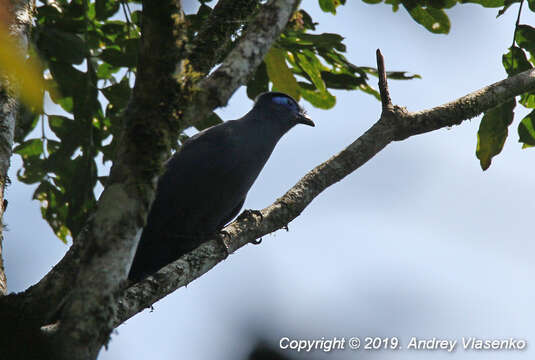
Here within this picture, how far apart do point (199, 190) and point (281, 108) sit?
150 centimetres

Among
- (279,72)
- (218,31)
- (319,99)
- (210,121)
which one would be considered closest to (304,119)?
(319,99)

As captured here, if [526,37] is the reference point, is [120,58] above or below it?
above

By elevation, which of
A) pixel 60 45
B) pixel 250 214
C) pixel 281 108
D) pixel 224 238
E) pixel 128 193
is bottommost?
pixel 128 193

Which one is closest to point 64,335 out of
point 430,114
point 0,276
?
point 0,276

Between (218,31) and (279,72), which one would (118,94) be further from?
(218,31)

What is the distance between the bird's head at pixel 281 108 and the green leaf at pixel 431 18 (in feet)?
5.08

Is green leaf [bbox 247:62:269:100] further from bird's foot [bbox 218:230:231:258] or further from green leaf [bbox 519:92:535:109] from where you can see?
green leaf [bbox 519:92:535:109]

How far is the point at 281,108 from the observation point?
5785 millimetres

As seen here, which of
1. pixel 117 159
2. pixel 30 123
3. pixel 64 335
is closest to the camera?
pixel 64 335

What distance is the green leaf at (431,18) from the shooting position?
14.6 ft

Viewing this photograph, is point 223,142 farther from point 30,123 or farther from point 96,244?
point 96,244

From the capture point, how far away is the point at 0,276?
3.01 meters

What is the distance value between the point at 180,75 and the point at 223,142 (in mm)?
2683

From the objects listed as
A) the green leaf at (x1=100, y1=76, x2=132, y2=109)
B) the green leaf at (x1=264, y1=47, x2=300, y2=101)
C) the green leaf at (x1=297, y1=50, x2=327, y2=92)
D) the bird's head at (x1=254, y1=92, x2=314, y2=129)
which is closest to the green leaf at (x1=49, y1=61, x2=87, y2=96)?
the green leaf at (x1=100, y1=76, x2=132, y2=109)
